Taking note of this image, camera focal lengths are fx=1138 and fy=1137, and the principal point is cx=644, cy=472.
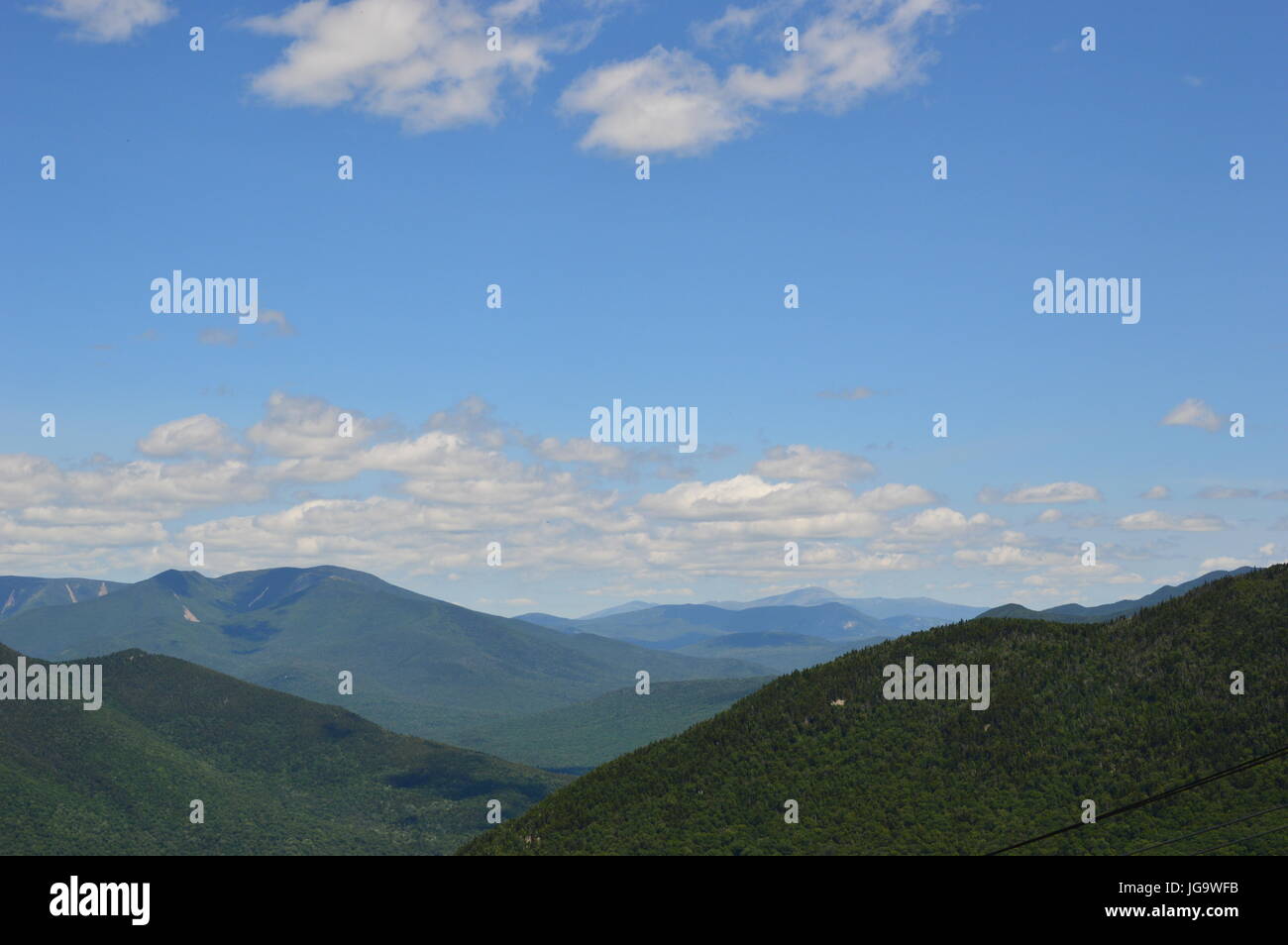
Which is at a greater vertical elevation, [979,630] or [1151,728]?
[979,630]

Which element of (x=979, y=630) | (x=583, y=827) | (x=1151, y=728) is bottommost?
(x=583, y=827)

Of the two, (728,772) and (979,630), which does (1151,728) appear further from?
(728,772)
